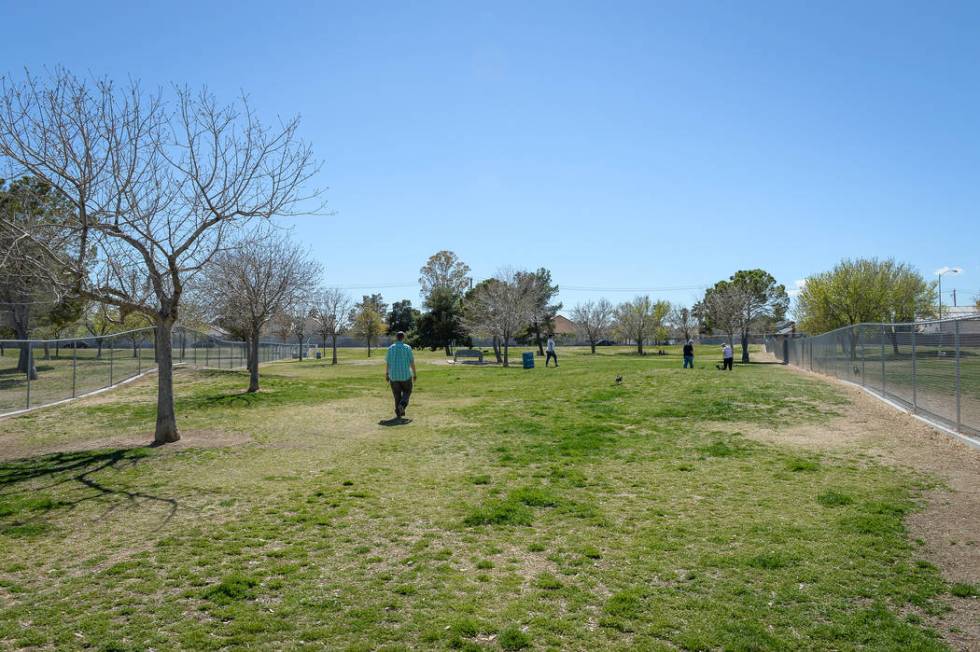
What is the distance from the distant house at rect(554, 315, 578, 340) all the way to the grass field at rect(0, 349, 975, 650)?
8105 centimetres

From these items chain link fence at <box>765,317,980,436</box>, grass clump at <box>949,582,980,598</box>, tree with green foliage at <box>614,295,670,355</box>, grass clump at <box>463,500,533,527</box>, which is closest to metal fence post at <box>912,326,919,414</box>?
chain link fence at <box>765,317,980,436</box>

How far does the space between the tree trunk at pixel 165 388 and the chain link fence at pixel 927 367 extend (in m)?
12.2

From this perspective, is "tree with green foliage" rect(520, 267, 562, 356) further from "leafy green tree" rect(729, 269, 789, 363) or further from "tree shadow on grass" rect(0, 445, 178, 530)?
"tree shadow on grass" rect(0, 445, 178, 530)

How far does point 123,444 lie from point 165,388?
1.16 meters

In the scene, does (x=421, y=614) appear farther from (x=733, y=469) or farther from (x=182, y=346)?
(x=182, y=346)

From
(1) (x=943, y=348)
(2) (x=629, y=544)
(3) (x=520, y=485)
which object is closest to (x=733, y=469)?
(3) (x=520, y=485)

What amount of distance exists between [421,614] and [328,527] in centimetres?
219

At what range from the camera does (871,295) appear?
41.2m

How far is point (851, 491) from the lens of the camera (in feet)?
22.4

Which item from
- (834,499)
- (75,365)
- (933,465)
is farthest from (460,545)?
(75,365)

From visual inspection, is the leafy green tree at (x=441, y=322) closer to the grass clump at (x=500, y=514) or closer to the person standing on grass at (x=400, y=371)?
the person standing on grass at (x=400, y=371)

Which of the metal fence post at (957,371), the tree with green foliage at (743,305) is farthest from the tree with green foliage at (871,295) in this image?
the metal fence post at (957,371)

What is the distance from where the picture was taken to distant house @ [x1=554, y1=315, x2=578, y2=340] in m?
95.8

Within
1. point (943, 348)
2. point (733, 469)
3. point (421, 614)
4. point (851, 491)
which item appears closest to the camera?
point (421, 614)
